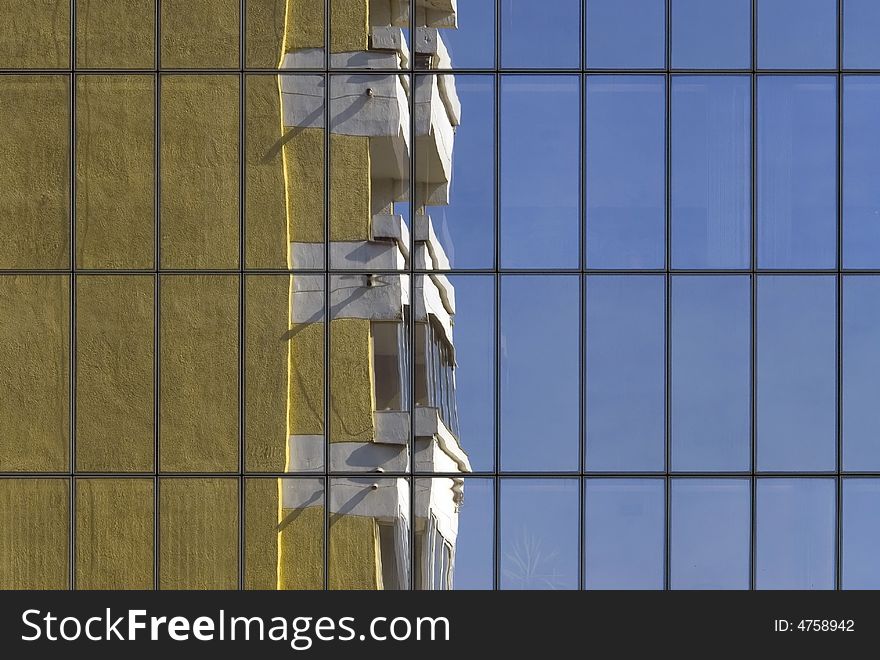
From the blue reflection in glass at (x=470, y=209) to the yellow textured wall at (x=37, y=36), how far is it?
459 cm

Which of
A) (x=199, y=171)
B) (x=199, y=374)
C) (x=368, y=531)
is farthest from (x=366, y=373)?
(x=199, y=171)

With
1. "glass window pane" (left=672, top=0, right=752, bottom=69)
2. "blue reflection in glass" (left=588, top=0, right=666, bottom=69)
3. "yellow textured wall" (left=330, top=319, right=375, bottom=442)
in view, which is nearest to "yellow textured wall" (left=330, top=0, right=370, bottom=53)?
"blue reflection in glass" (left=588, top=0, right=666, bottom=69)

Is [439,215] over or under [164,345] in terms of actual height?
over

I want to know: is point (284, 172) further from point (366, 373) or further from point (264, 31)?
point (366, 373)

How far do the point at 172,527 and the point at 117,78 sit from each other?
550 centimetres

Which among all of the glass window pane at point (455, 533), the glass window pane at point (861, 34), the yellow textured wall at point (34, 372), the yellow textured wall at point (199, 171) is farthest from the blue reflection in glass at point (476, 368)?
the glass window pane at point (861, 34)

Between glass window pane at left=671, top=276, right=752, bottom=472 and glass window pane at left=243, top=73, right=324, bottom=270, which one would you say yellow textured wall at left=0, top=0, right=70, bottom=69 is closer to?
glass window pane at left=243, top=73, right=324, bottom=270

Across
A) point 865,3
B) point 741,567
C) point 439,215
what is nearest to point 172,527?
point 439,215

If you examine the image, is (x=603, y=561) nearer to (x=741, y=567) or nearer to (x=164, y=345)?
(x=741, y=567)

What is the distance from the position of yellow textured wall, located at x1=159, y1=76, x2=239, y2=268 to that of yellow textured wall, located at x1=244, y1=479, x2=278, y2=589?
2723 millimetres

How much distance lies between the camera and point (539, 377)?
1066cm

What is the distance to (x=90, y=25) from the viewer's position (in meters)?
10.8

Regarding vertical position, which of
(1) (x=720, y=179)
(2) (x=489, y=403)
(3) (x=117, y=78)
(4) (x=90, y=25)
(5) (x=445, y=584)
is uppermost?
(4) (x=90, y=25)

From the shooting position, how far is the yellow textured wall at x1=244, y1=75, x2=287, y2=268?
10680 millimetres
